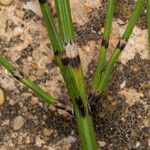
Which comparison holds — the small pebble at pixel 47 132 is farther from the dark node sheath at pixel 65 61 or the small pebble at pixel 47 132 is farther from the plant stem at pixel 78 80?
the dark node sheath at pixel 65 61

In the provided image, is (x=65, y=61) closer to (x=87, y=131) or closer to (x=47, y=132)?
(x=87, y=131)

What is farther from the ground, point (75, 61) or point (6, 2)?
point (6, 2)

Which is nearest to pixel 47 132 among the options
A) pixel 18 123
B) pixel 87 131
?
pixel 18 123

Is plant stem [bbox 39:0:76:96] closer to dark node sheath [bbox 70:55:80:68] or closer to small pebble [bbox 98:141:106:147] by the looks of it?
dark node sheath [bbox 70:55:80:68]

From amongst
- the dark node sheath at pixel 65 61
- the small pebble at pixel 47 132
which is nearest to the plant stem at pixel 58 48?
the dark node sheath at pixel 65 61

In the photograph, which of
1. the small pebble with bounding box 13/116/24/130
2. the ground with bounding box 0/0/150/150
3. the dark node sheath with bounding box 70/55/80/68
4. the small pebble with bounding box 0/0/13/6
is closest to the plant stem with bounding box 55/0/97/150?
the dark node sheath with bounding box 70/55/80/68

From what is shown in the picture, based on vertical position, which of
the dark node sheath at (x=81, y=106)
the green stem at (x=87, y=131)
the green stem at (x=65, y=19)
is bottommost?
the green stem at (x=87, y=131)
